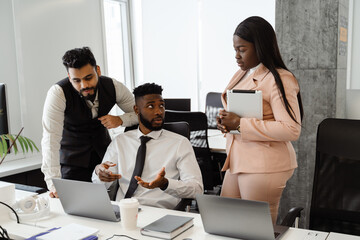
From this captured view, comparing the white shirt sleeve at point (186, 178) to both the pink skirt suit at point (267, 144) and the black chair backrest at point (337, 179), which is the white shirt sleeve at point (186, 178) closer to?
the pink skirt suit at point (267, 144)

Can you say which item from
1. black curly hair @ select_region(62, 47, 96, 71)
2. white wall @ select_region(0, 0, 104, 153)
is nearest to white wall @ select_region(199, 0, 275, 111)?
white wall @ select_region(0, 0, 104, 153)

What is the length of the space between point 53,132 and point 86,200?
712 millimetres

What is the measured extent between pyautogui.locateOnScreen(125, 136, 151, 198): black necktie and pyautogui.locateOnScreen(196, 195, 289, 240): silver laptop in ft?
2.23

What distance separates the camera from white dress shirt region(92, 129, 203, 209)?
204 centimetres

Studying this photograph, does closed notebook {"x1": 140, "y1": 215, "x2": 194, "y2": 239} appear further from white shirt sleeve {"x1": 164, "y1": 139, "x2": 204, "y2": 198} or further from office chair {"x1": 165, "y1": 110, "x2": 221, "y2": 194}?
office chair {"x1": 165, "y1": 110, "x2": 221, "y2": 194}

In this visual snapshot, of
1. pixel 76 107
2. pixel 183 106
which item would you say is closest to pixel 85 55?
pixel 76 107

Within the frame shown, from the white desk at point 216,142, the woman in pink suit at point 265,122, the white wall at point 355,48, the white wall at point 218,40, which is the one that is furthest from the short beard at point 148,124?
the white wall at point 355,48

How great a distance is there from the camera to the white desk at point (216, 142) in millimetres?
3250

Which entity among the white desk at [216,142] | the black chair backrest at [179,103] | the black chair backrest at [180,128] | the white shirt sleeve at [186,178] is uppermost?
the black chair backrest at [180,128]

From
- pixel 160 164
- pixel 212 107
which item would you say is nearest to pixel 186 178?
pixel 160 164

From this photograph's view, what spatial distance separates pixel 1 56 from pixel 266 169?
9.67 ft

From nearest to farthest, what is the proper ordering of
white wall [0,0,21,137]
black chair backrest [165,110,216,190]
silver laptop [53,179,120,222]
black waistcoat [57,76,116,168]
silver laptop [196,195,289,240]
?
silver laptop [196,195,289,240], silver laptop [53,179,120,222], black waistcoat [57,76,116,168], black chair backrest [165,110,216,190], white wall [0,0,21,137]

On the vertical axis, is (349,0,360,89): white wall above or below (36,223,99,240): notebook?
above

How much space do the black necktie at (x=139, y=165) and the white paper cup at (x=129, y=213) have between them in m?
0.49
